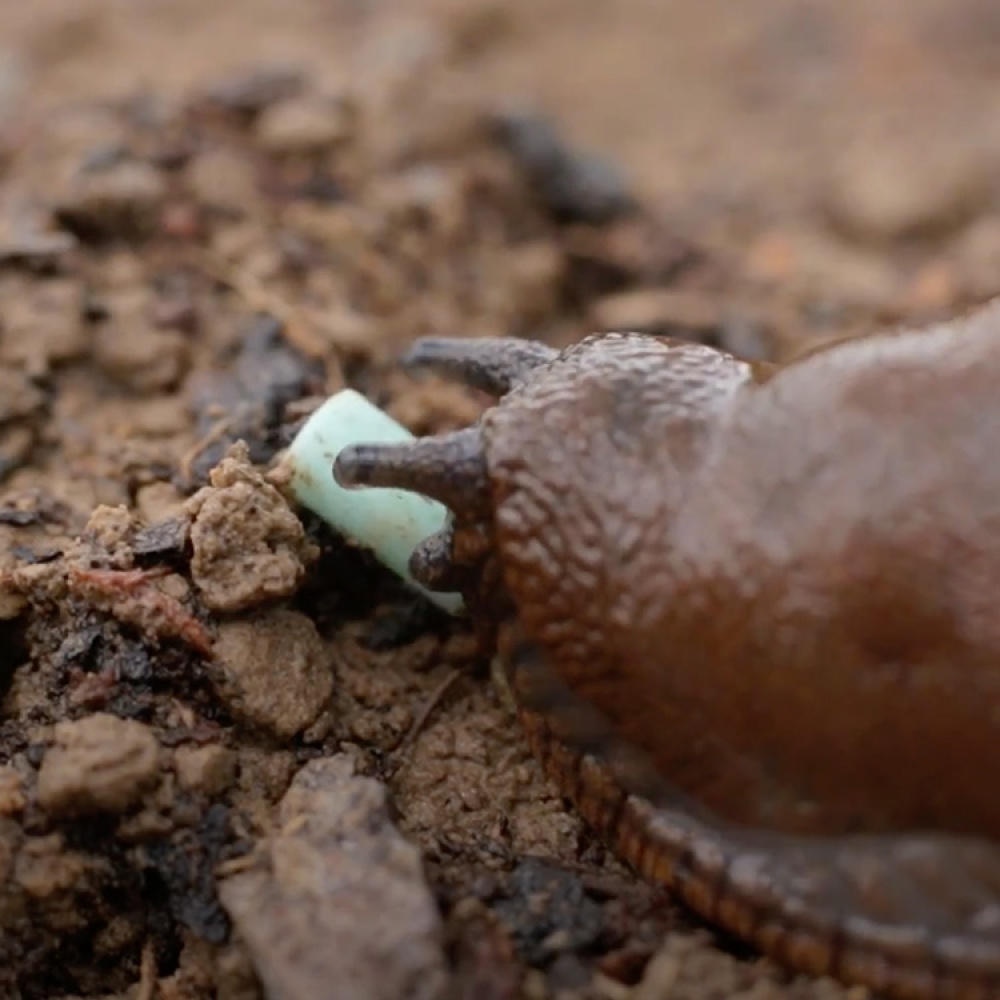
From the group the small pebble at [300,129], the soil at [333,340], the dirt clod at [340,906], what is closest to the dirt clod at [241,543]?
the soil at [333,340]

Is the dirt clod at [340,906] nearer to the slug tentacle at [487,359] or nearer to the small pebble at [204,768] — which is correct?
the small pebble at [204,768]

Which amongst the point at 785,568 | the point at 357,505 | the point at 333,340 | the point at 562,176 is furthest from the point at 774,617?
the point at 562,176

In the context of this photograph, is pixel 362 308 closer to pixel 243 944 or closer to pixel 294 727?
pixel 294 727

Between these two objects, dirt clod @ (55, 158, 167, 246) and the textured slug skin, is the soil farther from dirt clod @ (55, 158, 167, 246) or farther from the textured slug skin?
the textured slug skin

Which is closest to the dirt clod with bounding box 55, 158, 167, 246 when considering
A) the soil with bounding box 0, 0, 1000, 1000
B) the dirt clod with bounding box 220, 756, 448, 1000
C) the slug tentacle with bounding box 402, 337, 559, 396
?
the soil with bounding box 0, 0, 1000, 1000

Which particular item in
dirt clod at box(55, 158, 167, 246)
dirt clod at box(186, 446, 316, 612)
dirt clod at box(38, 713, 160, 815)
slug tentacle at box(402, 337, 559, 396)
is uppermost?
slug tentacle at box(402, 337, 559, 396)

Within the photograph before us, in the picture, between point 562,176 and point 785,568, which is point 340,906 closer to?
point 785,568

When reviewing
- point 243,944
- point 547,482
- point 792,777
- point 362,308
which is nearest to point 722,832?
point 792,777
